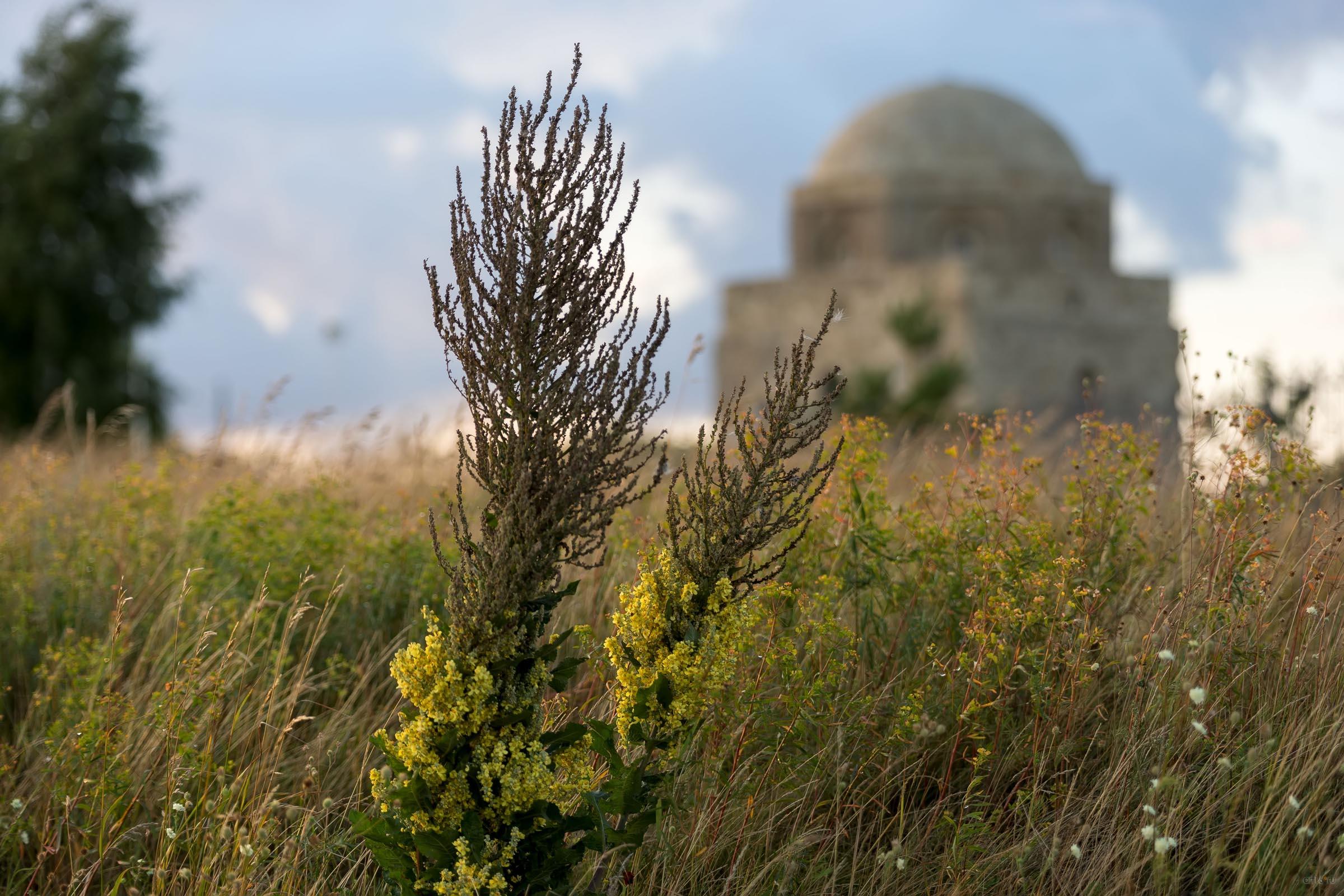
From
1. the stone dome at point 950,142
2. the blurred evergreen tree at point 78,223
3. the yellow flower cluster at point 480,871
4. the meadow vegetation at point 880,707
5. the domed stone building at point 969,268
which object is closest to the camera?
the yellow flower cluster at point 480,871

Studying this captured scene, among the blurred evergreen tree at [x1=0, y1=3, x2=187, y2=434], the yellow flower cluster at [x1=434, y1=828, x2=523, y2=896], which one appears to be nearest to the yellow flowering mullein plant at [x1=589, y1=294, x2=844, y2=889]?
the yellow flower cluster at [x1=434, y1=828, x2=523, y2=896]

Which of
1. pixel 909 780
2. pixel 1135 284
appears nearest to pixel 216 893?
pixel 909 780

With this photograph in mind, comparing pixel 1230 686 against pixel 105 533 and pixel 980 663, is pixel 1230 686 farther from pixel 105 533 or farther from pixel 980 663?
pixel 105 533

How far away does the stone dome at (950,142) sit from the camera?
39781 mm

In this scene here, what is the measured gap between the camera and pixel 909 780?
4129 millimetres

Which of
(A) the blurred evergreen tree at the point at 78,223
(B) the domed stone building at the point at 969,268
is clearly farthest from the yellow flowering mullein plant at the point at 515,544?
(B) the domed stone building at the point at 969,268

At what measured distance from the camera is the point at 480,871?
3.25m

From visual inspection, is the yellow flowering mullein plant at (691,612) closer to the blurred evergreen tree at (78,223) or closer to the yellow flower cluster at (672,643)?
the yellow flower cluster at (672,643)

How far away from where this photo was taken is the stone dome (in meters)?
39.8

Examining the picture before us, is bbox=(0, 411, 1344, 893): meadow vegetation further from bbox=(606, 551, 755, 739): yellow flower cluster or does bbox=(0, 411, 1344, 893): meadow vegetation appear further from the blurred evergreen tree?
the blurred evergreen tree

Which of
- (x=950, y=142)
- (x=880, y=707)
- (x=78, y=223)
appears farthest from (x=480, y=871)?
(x=950, y=142)

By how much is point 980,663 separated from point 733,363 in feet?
118

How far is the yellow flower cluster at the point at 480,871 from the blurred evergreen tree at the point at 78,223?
25.4 m

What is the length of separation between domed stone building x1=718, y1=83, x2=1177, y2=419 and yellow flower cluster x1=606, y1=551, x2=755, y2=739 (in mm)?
31884
